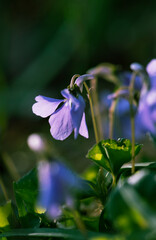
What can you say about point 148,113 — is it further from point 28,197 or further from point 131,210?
point 28,197

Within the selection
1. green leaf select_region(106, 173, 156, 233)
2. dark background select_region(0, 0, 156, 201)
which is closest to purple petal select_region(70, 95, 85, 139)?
green leaf select_region(106, 173, 156, 233)

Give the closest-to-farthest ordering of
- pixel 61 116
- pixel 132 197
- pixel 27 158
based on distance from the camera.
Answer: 1. pixel 132 197
2. pixel 61 116
3. pixel 27 158

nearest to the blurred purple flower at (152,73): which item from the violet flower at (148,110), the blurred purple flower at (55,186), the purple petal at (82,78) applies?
the violet flower at (148,110)

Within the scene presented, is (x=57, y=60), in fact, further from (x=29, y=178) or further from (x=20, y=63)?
(x=29, y=178)

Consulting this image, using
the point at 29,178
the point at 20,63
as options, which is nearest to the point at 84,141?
the point at 20,63

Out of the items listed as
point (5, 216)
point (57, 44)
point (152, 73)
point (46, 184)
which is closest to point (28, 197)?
Result: point (5, 216)

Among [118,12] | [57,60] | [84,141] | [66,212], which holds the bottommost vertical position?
[84,141]

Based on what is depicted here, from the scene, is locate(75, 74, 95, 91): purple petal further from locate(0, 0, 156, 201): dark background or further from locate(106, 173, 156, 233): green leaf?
locate(0, 0, 156, 201): dark background
